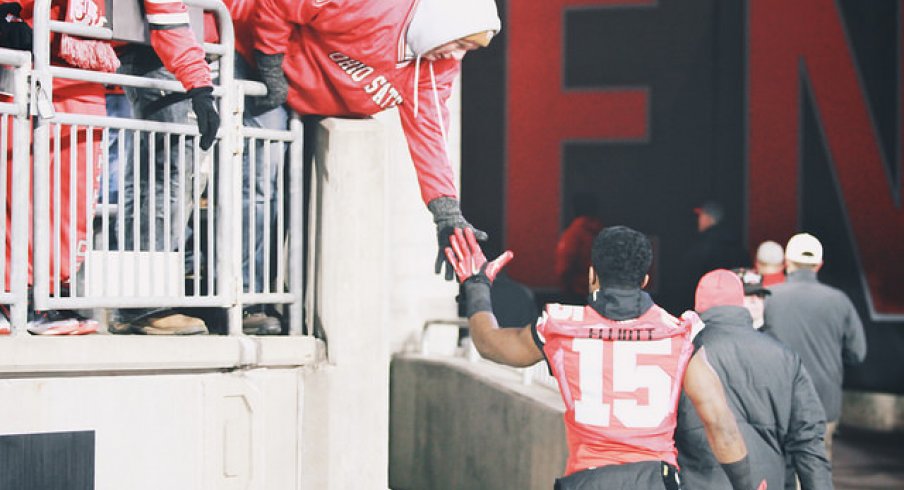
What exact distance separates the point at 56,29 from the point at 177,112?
27.2 inches

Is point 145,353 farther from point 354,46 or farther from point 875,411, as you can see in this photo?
point 875,411

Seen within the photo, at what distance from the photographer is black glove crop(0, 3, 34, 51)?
6590 mm

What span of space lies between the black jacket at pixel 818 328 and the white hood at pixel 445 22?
12.0 feet

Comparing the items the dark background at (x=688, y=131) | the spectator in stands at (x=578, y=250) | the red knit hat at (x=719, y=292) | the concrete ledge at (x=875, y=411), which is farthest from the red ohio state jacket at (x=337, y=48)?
the concrete ledge at (x=875, y=411)

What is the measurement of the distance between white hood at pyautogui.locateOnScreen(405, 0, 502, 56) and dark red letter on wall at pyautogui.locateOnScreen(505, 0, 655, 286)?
24.9 feet

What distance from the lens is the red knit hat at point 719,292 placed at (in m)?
7.34

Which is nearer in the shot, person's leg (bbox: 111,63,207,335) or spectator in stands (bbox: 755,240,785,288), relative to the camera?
person's leg (bbox: 111,63,207,335)

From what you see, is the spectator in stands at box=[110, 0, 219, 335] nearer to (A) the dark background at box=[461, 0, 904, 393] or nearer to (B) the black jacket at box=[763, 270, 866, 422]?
(B) the black jacket at box=[763, 270, 866, 422]

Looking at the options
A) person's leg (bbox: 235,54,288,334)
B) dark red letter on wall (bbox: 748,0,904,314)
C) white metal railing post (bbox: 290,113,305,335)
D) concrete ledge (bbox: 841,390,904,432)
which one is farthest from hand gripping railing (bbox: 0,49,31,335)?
concrete ledge (bbox: 841,390,904,432)

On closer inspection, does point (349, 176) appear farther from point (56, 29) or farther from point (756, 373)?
point (756, 373)

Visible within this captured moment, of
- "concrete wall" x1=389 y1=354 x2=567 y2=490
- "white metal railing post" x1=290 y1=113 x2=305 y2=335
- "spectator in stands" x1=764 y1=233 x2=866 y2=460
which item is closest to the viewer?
"white metal railing post" x1=290 y1=113 x2=305 y2=335

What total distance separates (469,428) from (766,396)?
3.49 m

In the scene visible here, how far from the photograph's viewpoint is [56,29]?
6.57m

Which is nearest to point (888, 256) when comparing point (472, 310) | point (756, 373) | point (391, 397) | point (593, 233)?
point (593, 233)
